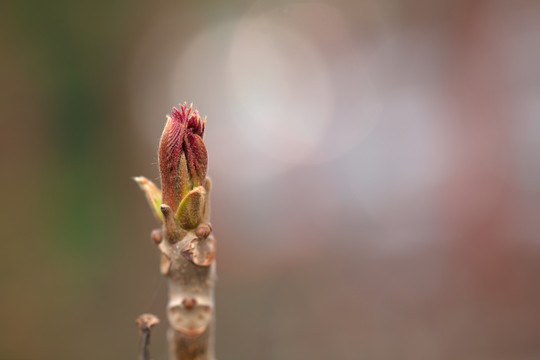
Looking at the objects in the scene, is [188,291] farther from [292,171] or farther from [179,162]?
[292,171]

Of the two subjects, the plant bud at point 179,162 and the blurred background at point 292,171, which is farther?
the blurred background at point 292,171

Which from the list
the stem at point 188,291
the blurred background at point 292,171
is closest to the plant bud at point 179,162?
the stem at point 188,291

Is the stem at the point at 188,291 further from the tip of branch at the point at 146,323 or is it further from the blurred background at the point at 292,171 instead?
the blurred background at the point at 292,171

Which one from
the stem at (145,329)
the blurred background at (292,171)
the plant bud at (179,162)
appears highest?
the blurred background at (292,171)

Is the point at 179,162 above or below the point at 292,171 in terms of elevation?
below

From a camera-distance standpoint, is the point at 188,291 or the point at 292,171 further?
the point at 292,171

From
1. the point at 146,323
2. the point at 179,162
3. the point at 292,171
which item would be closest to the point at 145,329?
the point at 146,323

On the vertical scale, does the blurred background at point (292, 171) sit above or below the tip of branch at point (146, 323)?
above

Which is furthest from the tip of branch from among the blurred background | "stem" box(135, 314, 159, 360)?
the blurred background
